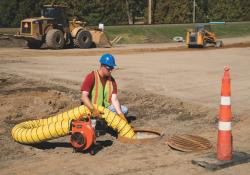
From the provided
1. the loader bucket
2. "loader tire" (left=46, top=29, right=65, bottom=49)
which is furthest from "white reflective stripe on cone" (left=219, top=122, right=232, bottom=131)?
the loader bucket

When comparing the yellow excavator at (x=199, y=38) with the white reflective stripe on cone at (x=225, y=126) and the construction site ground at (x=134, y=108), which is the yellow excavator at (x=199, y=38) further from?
the white reflective stripe on cone at (x=225, y=126)

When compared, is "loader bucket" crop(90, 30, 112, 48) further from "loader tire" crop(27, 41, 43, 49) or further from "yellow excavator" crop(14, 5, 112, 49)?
"loader tire" crop(27, 41, 43, 49)

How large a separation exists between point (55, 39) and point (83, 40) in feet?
7.33

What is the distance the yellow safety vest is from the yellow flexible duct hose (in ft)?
1.49

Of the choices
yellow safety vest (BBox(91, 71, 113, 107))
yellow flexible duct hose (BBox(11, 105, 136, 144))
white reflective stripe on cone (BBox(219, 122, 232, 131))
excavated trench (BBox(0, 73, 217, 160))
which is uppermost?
yellow safety vest (BBox(91, 71, 113, 107))

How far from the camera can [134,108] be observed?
10227 millimetres

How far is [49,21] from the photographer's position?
27.8 metres

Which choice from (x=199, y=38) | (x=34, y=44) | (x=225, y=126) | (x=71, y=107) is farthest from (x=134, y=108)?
(x=199, y=38)

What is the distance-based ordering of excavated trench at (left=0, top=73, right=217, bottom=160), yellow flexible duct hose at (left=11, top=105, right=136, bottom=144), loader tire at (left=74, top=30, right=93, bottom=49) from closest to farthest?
yellow flexible duct hose at (left=11, top=105, right=136, bottom=144) → excavated trench at (left=0, top=73, right=217, bottom=160) → loader tire at (left=74, top=30, right=93, bottom=49)

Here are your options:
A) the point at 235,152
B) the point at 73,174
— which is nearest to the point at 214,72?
the point at 235,152

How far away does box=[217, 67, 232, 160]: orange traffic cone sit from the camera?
602cm

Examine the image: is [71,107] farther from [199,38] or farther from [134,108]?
[199,38]

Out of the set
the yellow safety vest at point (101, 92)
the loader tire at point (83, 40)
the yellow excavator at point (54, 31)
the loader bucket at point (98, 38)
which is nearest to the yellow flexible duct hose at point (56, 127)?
the yellow safety vest at point (101, 92)

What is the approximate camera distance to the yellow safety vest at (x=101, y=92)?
7454 millimetres
